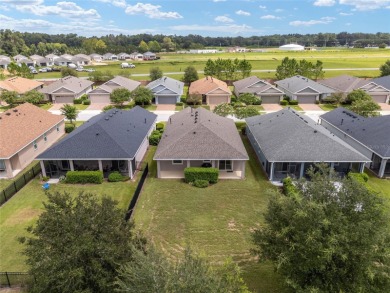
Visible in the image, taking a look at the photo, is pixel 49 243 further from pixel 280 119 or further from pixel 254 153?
pixel 280 119

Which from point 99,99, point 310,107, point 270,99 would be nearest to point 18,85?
point 99,99

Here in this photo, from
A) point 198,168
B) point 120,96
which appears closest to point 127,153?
point 198,168

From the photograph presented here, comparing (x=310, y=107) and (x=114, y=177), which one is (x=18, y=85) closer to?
(x=114, y=177)

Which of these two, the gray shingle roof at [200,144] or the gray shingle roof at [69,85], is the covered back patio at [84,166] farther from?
the gray shingle roof at [69,85]

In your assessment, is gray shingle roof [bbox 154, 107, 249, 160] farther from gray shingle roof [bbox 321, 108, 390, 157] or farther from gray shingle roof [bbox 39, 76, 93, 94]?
gray shingle roof [bbox 39, 76, 93, 94]

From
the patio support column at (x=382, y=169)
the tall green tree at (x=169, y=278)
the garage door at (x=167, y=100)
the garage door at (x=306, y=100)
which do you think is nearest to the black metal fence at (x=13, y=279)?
the tall green tree at (x=169, y=278)
